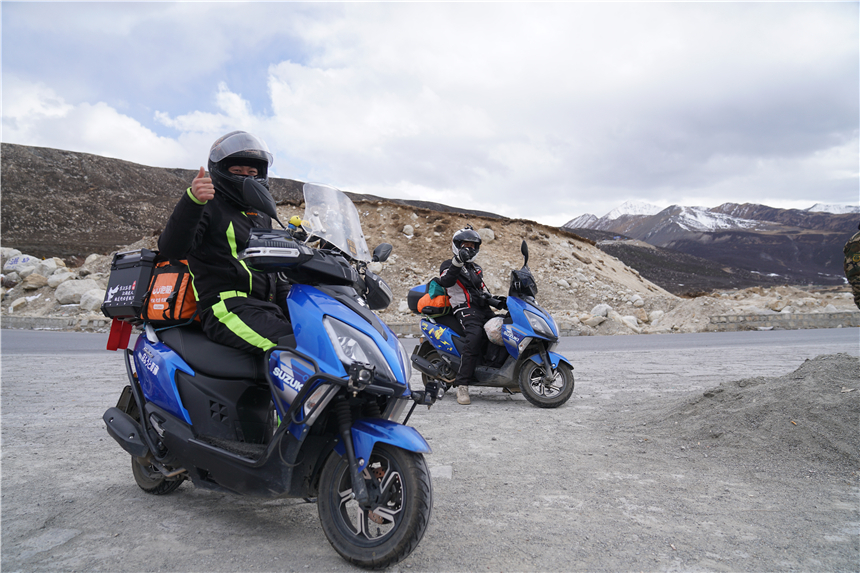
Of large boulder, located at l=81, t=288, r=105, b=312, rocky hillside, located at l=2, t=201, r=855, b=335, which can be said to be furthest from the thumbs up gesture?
large boulder, located at l=81, t=288, r=105, b=312

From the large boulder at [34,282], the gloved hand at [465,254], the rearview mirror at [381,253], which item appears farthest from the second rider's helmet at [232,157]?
the large boulder at [34,282]

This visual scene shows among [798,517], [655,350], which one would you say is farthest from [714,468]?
[655,350]

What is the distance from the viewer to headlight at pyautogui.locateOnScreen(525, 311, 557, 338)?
6371 millimetres

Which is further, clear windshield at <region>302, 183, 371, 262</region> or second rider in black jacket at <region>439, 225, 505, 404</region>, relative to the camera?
second rider in black jacket at <region>439, 225, 505, 404</region>

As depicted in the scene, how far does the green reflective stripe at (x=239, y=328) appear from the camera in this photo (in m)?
2.72

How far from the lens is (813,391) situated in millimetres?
4426

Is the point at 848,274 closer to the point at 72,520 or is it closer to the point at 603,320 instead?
the point at 72,520

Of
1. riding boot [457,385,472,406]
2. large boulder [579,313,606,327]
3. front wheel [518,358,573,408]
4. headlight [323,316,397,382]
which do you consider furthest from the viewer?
large boulder [579,313,606,327]

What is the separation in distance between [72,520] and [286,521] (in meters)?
1.16

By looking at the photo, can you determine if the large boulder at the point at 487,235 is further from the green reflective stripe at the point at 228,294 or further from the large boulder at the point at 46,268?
the green reflective stripe at the point at 228,294

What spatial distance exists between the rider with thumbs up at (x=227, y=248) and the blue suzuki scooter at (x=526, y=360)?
3.62m

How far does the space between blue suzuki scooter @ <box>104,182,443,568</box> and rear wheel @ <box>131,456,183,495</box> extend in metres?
0.02

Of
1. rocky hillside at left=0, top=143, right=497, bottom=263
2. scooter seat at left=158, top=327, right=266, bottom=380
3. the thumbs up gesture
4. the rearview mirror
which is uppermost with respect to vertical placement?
rocky hillside at left=0, top=143, right=497, bottom=263

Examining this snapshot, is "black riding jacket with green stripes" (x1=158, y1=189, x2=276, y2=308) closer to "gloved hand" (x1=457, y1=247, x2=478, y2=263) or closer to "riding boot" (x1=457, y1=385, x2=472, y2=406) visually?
"gloved hand" (x1=457, y1=247, x2=478, y2=263)
